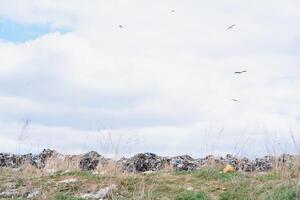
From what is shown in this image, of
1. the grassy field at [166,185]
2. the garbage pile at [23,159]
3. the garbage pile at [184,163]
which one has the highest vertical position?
the garbage pile at [23,159]

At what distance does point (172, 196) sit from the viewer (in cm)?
916

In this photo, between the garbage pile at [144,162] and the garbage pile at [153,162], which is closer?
the garbage pile at [153,162]

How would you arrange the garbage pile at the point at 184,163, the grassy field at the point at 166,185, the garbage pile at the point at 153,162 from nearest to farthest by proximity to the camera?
the grassy field at the point at 166,185, the garbage pile at the point at 153,162, the garbage pile at the point at 184,163

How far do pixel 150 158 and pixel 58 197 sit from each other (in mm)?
3989

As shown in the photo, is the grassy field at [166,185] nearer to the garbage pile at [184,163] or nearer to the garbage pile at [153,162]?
the garbage pile at [153,162]

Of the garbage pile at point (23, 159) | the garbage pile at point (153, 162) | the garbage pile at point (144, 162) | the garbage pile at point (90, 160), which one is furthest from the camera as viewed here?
the garbage pile at point (23, 159)

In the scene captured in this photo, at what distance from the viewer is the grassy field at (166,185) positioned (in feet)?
29.5

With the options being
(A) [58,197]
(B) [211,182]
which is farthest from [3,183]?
(B) [211,182]

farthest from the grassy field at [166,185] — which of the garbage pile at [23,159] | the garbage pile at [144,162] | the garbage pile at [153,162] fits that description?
the garbage pile at [23,159]

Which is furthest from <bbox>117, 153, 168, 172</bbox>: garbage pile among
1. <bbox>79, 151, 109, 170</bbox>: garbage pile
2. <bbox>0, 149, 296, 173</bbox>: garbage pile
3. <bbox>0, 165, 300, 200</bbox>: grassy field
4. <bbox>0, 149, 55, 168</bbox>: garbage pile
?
<bbox>0, 149, 55, 168</bbox>: garbage pile

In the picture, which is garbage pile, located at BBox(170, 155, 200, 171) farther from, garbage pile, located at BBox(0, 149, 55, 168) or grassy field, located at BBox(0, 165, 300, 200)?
garbage pile, located at BBox(0, 149, 55, 168)

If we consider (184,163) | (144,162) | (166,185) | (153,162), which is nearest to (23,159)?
(144,162)

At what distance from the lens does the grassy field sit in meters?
8.99

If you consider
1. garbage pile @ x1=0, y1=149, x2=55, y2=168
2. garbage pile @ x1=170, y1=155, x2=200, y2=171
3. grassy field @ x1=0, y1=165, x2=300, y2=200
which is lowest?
grassy field @ x1=0, y1=165, x2=300, y2=200
